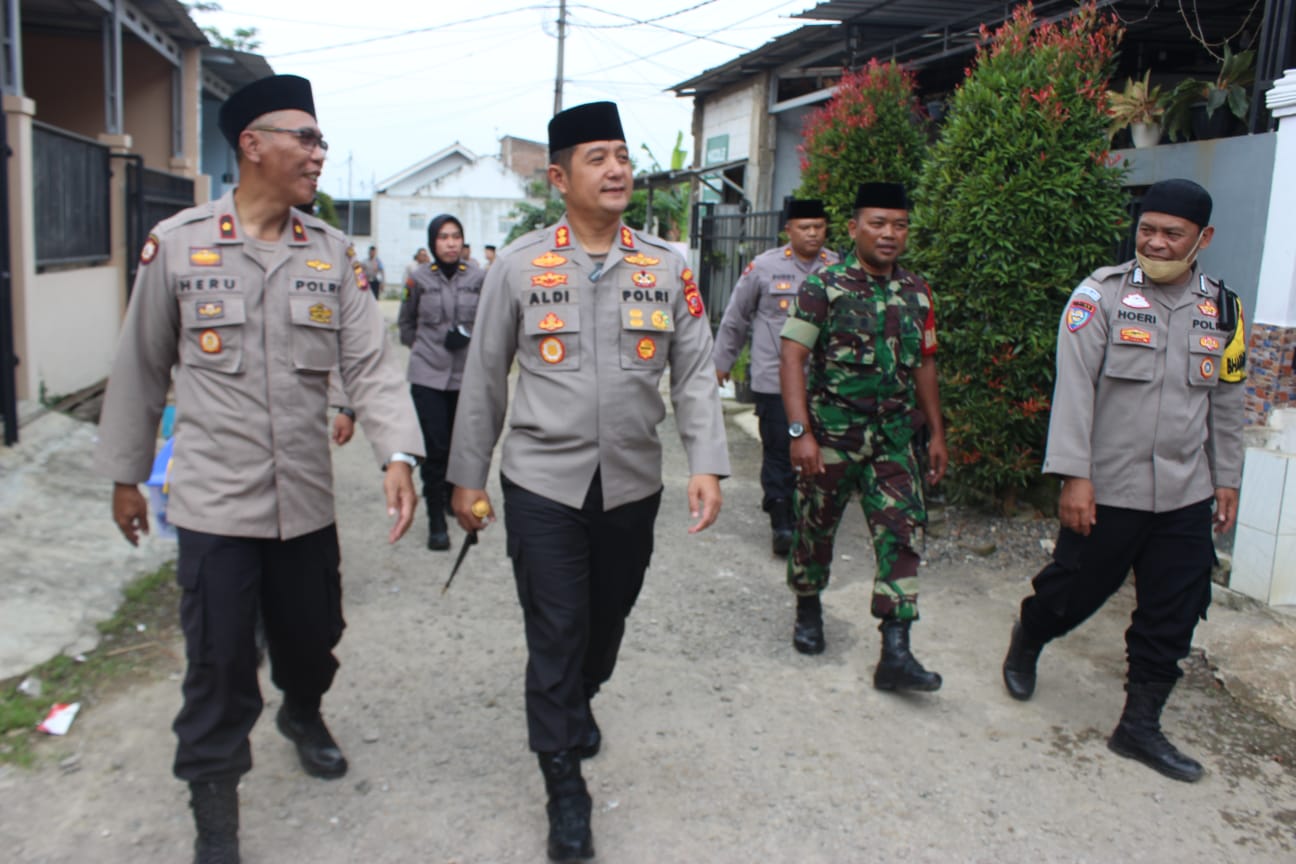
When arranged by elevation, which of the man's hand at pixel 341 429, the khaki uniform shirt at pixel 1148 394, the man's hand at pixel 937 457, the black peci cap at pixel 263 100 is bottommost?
the man's hand at pixel 937 457

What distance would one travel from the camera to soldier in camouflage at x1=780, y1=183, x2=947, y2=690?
419 centimetres

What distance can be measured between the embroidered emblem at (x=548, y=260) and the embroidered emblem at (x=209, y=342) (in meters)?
0.89

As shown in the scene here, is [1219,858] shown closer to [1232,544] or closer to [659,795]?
[659,795]

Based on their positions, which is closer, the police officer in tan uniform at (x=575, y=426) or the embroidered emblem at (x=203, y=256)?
the embroidered emblem at (x=203, y=256)

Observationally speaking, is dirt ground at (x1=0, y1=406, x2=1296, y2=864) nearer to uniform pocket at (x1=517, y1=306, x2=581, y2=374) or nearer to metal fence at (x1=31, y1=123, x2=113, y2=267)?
uniform pocket at (x1=517, y1=306, x2=581, y2=374)

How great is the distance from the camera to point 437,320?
6.35 meters

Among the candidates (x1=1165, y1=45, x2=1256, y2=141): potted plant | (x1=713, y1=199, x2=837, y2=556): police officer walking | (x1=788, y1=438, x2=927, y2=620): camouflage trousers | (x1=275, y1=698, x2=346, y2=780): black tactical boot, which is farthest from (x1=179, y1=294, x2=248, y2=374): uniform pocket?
(x1=1165, y1=45, x2=1256, y2=141): potted plant

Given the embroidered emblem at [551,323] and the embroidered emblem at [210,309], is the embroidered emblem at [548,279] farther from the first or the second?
the embroidered emblem at [210,309]

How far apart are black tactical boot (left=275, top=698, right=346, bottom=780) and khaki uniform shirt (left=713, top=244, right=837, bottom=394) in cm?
347

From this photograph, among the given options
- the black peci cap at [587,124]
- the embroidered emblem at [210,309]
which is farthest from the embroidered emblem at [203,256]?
the black peci cap at [587,124]

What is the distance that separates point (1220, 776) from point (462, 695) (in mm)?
2696

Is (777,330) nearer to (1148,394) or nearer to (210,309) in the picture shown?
(1148,394)

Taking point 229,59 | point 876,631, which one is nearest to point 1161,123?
point 876,631

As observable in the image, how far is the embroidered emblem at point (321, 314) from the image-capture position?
Answer: 120 inches
